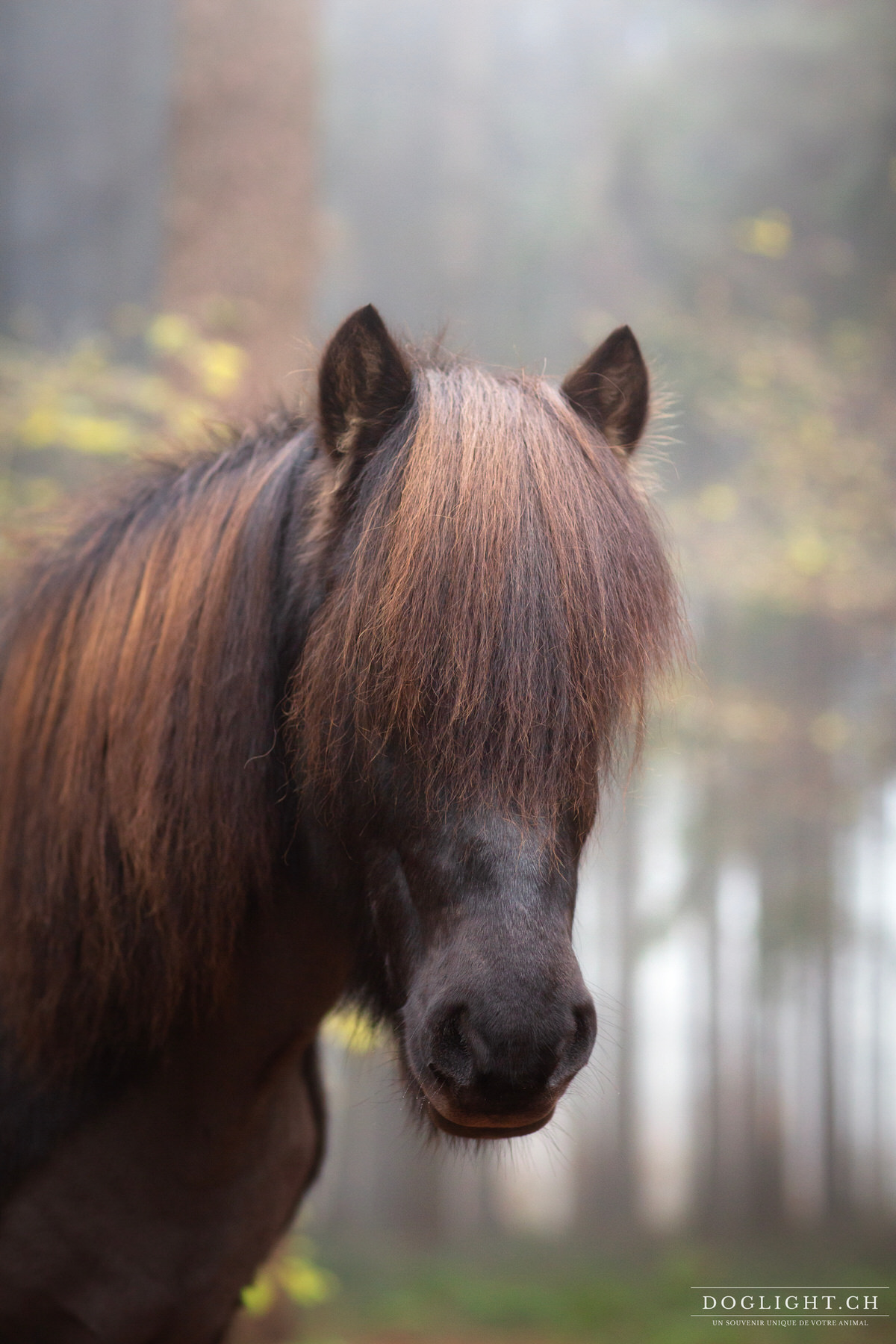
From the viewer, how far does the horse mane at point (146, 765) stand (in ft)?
4.29

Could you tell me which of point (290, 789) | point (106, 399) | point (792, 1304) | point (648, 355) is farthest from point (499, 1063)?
point (648, 355)

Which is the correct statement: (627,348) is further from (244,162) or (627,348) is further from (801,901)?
(801,901)

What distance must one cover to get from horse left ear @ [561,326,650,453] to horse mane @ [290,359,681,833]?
14 cm

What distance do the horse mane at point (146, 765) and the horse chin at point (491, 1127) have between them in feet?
1.41

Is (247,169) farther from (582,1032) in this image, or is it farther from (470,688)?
(582,1032)

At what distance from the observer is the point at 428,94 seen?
7.29 meters

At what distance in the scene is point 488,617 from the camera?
1.09 meters

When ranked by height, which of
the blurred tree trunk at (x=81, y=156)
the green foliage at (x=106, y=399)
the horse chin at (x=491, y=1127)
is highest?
the blurred tree trunk at (x=81, y=156)

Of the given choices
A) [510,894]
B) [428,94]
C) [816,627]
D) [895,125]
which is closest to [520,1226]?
[816,627]

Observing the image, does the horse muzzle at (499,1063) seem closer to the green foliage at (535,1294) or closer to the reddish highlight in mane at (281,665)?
the reddish highlight in mane at (281,665)

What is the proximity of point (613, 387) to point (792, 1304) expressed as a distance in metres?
Result: 3.05

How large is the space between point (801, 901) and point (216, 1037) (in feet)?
16.4

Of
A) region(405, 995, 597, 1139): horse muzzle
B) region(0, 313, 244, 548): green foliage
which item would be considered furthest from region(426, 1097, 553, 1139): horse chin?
region(0, 313, 244, 548): green foliage

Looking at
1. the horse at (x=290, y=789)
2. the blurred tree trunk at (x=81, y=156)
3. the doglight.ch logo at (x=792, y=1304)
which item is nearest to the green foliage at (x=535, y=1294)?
the doglight.ch logo at (x=792, y=1304)
